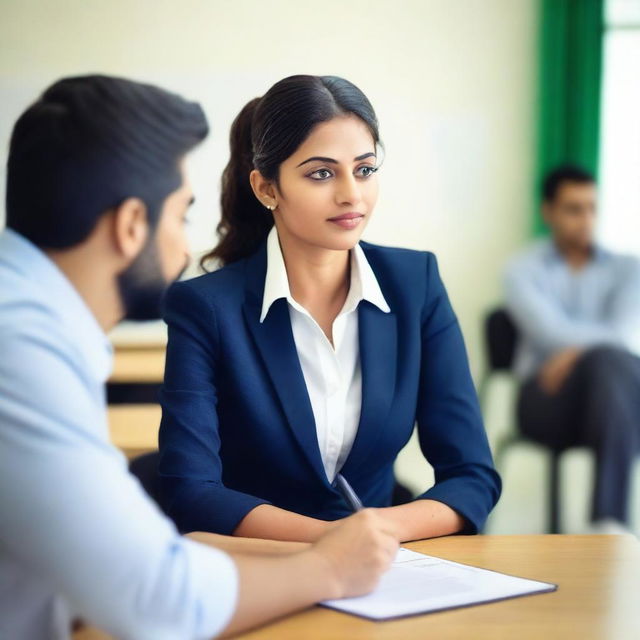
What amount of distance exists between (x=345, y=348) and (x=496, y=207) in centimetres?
240

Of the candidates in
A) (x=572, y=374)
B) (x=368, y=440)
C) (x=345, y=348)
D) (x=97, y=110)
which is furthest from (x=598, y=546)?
(x=572, y=374)

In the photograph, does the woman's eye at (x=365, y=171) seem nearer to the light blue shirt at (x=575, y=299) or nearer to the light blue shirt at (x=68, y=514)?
the light blue shirt at (x=68, y=514)

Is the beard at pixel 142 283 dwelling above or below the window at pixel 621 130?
below

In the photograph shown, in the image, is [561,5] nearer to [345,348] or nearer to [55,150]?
[345,348]

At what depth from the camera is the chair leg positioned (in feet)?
10.4

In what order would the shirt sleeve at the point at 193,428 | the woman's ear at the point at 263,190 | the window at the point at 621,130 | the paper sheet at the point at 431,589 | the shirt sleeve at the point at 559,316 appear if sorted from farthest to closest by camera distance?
1. the window at the point at 621,130
2. the shirt sleeve at the point at 559,316
3. the woman's ear at the point at 263,190
4. the shirt sleeve at the point at 193,428
5. the paper sheet at the point at 431,589

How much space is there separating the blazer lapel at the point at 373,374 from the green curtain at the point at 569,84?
239 centimetres

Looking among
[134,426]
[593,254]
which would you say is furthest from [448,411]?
[593,254]

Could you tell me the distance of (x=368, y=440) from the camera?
142 cm

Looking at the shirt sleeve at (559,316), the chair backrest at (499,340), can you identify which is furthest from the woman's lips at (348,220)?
the shirt sleeve at (559,316)

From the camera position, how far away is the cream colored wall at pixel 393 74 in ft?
9.09

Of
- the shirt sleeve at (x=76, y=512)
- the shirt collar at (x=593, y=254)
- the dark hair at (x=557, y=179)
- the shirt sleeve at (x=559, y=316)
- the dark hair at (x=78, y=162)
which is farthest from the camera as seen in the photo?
the dark hair at (x=557, y=179)

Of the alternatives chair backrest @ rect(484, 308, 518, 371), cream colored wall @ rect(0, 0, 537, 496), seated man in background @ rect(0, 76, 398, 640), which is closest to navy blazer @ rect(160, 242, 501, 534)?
seated man in background @ rect(0, 76, 398, 640)

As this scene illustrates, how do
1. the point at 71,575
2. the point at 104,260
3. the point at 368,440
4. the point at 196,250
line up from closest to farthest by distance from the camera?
the point at 71,575 < the point at 104,260 < the point at 368,440 < the point at 196,250
